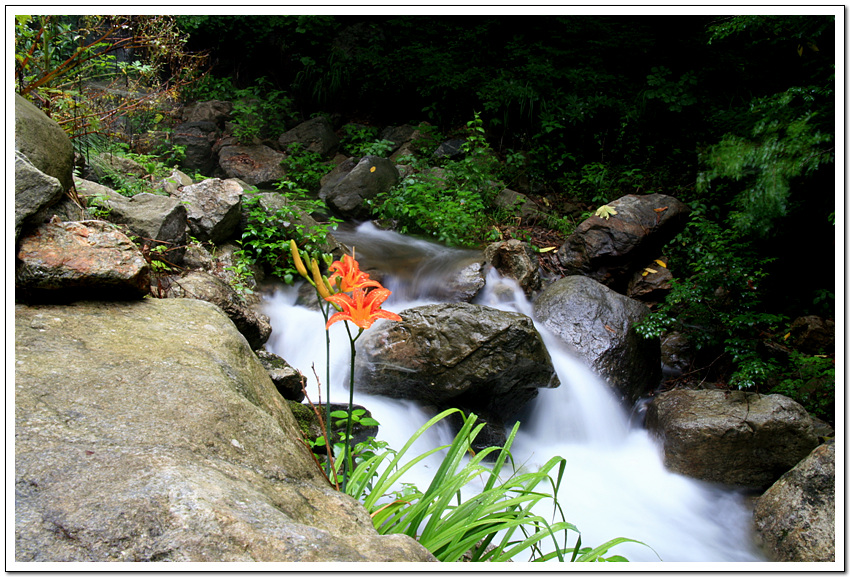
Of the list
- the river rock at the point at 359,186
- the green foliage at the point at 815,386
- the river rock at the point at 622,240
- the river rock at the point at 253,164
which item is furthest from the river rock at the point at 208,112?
the green foliage at the point at 815,386

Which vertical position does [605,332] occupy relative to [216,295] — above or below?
above

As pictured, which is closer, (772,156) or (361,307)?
(361,307)

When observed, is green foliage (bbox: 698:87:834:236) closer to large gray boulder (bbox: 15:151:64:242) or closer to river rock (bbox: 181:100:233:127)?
large gray boulder (bbox: 15:151:64:242)

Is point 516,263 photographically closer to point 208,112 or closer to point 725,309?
point 725,309

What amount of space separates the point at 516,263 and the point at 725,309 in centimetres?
196

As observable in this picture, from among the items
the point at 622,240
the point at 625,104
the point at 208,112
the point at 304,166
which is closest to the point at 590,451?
the point at 622,240

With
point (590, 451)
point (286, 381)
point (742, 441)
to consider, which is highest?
point (742, 441)

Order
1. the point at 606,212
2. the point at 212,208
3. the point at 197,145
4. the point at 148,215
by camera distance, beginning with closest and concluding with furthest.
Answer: the point at 148,215 → the point at 212,208 → the point at 606,212 → the point at 197,145

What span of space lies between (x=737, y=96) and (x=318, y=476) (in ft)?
24.2

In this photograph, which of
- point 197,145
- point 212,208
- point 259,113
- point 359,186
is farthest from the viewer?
point 259,113

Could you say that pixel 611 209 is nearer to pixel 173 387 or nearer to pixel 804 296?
pixel 804 296

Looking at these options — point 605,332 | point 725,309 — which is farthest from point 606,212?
point 605,332

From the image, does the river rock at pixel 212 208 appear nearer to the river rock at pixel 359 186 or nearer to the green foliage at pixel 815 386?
the river rock at pixel 359 186

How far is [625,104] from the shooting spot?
24.0ft
